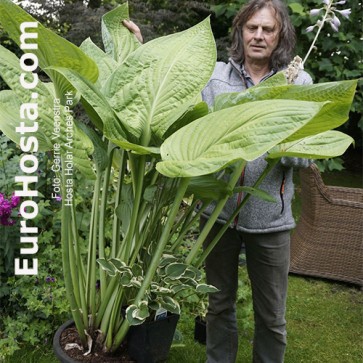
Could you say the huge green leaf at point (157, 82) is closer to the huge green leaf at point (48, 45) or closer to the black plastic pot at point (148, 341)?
the huge green leaf at point (48, 45)

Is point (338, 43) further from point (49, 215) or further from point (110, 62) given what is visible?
point (110, 62)

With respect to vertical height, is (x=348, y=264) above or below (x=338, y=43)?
below

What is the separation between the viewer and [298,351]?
2473 mm

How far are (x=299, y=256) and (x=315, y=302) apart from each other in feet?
1.30

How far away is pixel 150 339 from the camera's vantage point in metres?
1.31

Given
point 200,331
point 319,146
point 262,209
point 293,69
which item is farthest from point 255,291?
point 293,69

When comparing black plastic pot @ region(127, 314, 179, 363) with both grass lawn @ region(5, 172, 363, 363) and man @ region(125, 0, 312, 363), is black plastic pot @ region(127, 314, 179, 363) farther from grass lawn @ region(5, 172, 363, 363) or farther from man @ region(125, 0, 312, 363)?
grass lawn @ region(5, 172, 363, 363)

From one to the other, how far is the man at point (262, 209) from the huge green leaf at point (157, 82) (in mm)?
625

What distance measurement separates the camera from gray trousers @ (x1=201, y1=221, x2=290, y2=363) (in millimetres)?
1822

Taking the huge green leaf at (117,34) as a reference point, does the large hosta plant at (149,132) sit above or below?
below

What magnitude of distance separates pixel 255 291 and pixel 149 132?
97 cm

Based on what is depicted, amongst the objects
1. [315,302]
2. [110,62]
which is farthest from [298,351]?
[110,62]

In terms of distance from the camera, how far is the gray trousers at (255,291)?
5.98ft

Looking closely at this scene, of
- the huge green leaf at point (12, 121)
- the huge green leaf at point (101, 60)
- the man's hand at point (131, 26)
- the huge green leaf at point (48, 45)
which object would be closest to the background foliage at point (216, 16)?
the man's hand at point (131, 26)
